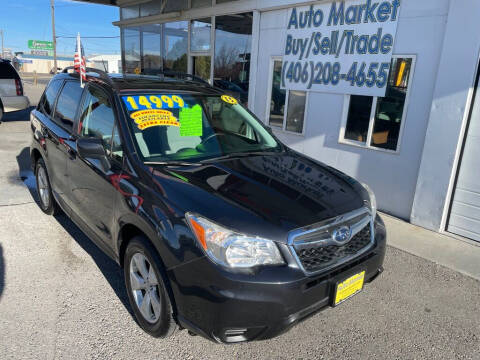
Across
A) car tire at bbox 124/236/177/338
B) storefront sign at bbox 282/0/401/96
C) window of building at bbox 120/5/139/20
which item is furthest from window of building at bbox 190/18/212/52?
car tire at bbox 124/236/177/338

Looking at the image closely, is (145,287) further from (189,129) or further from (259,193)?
(189,129)

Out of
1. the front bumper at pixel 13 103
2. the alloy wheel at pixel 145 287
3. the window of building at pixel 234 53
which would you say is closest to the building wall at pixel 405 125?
the window of building at pixel 234 53

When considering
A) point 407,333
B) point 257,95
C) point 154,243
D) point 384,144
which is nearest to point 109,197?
point 154,243

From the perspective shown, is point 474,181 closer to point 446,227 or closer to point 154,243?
point 446,227

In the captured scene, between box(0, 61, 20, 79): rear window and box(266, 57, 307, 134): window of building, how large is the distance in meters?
8.50

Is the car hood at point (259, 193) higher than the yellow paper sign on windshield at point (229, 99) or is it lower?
lower

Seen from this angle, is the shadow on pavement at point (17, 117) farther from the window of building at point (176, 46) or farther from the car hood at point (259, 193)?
the car hood at point (259, 193)

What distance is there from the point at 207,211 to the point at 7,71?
38.1 ft

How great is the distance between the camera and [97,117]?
10.7 ft

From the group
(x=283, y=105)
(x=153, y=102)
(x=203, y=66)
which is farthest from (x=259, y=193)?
(x=203, y=66)

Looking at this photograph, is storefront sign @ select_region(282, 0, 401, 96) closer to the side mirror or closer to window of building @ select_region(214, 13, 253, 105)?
window of building @ select_region(214, 13, 253, 105)

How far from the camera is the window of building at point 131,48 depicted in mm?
12000

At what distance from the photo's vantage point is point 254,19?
720cm

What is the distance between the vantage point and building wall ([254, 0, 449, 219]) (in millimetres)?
4734
